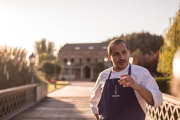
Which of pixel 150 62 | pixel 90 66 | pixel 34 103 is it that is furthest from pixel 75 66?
pixel 34 103

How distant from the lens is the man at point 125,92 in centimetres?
161

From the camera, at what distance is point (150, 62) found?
24047mm

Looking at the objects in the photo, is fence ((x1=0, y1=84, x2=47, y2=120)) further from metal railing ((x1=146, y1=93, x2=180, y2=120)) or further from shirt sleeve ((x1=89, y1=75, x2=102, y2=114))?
metal railing ((x1=146, y1=93, x2=180, y2=120))

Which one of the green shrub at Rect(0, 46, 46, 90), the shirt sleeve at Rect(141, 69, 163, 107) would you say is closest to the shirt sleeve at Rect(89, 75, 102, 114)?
the shirt sleeve at Rect(141, 69, 163, 107)

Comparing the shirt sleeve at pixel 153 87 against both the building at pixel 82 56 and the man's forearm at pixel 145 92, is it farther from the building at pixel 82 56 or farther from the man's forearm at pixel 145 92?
the building at pixel 82 56

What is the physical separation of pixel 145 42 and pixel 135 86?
196ft

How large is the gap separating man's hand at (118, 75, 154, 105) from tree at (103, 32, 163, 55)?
183 ft

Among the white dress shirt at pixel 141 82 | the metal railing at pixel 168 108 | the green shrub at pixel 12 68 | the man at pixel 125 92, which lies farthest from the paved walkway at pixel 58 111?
the man at pixel 125 92

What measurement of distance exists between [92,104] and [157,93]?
2.88ft

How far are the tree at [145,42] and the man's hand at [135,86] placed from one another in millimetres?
55741

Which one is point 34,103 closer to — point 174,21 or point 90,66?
point 174,21

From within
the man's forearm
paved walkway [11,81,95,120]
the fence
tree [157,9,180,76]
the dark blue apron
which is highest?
tree [157,9,180,76]

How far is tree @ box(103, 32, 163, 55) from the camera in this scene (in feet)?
189

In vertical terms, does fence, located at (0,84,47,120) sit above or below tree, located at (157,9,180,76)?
below
